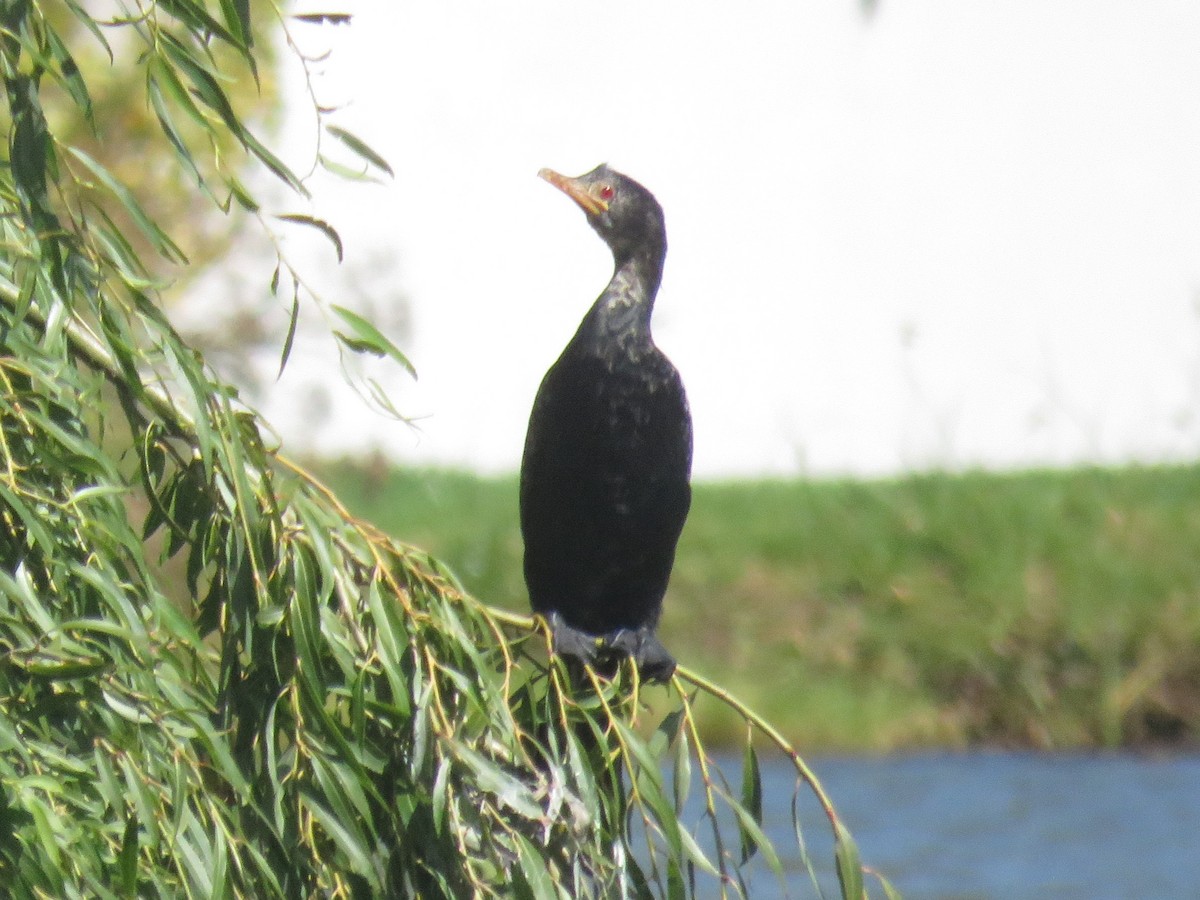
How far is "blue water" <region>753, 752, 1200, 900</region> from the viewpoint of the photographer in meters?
9.12

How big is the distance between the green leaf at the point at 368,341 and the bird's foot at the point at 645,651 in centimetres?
79

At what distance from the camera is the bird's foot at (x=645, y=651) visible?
2.73 m

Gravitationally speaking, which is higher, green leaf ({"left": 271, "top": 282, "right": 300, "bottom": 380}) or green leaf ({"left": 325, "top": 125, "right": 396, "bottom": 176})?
green leaf ({"left": 325, "top": 125, "right": 396, "bottom": 176})

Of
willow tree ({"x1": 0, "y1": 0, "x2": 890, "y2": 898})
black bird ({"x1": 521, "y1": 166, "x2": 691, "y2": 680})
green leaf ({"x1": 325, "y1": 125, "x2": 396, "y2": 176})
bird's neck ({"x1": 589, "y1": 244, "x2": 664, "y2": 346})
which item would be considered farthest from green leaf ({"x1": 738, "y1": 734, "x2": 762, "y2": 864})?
bird's neck ({"x1": 589, "y1": 244, "x2": 664, "y2": 346})

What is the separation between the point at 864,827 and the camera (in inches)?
392

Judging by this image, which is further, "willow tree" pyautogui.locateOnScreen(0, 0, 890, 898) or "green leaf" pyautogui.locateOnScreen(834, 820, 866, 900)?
"green leaf" pyautogui.locateOnScreen(834, 820, 866, 900)

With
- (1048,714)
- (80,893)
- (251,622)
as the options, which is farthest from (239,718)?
(1048,714)

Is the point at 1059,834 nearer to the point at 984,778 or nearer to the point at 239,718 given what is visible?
the point at 984,778

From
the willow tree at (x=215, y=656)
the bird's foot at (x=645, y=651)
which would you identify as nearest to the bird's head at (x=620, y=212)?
the bird's foot at (x=645, y=651)

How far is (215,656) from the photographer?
200cm

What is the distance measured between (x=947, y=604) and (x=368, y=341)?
829cm

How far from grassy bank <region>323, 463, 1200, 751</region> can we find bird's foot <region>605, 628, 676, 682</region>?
6336mm

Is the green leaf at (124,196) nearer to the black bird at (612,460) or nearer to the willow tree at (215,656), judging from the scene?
the willow tree at (215,656)

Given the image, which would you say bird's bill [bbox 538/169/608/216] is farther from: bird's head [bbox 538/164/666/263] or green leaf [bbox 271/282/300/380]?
green leaf [bbox 271/282/300/380]
